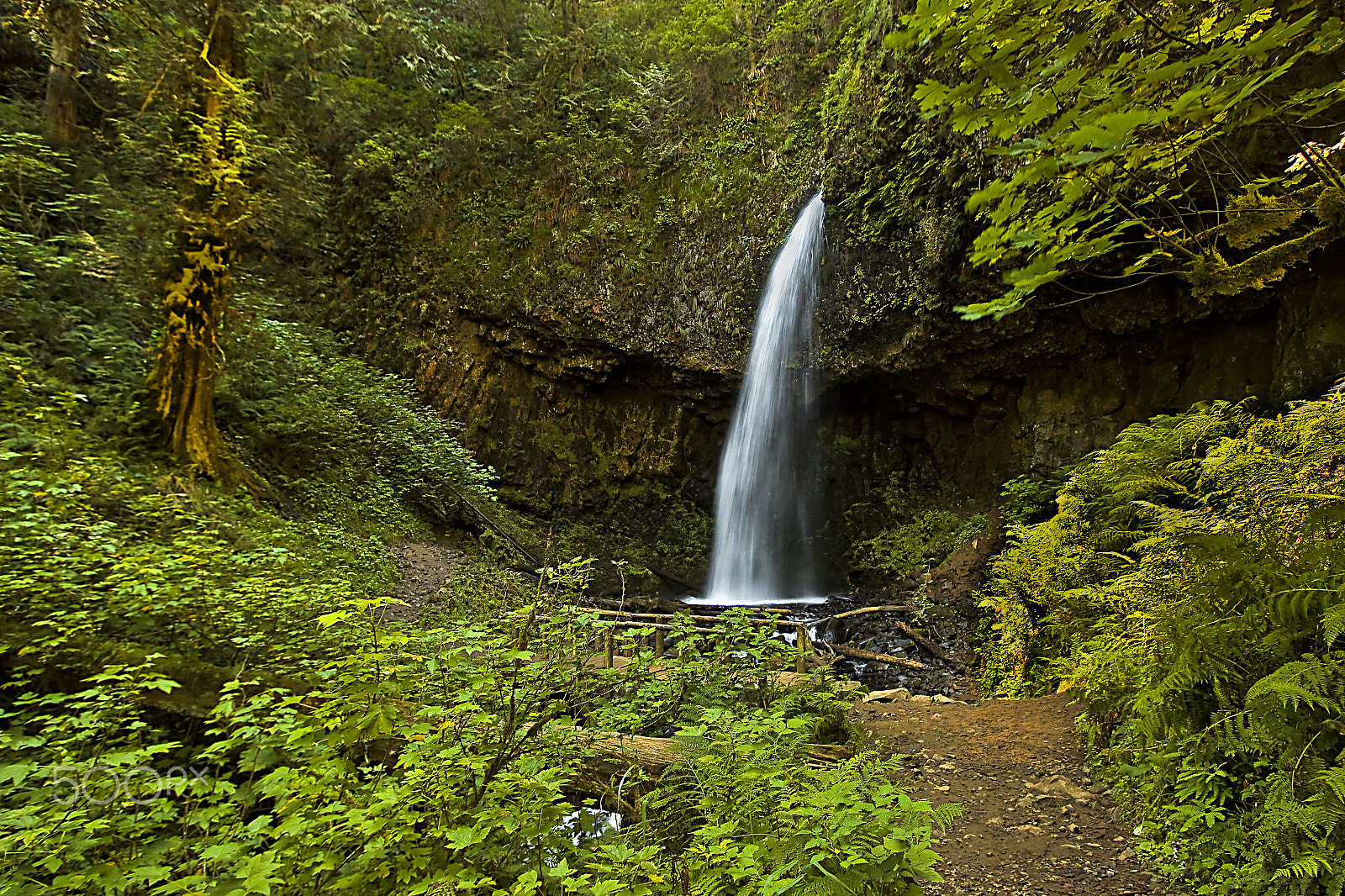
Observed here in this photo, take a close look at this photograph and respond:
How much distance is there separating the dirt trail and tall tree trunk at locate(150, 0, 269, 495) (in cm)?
764

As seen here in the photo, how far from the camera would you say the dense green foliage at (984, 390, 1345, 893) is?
7.59 feet

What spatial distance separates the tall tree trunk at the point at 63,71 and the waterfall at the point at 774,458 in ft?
36.4

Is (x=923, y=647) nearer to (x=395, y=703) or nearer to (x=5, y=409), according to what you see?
(x=395, y=703)

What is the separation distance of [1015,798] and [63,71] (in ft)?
42.4

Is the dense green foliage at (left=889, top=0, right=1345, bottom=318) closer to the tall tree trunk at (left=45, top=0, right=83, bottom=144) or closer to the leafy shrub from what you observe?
the leafy shrub

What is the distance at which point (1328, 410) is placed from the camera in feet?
10.8

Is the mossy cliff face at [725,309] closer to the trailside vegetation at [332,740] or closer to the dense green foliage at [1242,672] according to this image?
the dense green foliage at [1242,672]

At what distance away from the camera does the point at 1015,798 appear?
12.1 ft

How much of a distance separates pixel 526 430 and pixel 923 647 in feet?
33.4

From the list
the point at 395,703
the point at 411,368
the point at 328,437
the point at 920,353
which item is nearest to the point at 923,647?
the point at 920,353

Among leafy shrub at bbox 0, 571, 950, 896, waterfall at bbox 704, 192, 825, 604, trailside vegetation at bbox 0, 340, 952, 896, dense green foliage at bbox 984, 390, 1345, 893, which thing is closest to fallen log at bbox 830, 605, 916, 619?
waterfall at bbox 704, 192, 825, 604

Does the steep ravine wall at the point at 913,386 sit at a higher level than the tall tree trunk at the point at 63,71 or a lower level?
lower

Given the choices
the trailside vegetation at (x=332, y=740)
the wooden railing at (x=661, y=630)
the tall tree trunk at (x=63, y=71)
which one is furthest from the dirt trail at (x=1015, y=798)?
the tall tree trunk at (x=63, y=71)

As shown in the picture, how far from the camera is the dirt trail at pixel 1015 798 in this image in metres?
2.95
